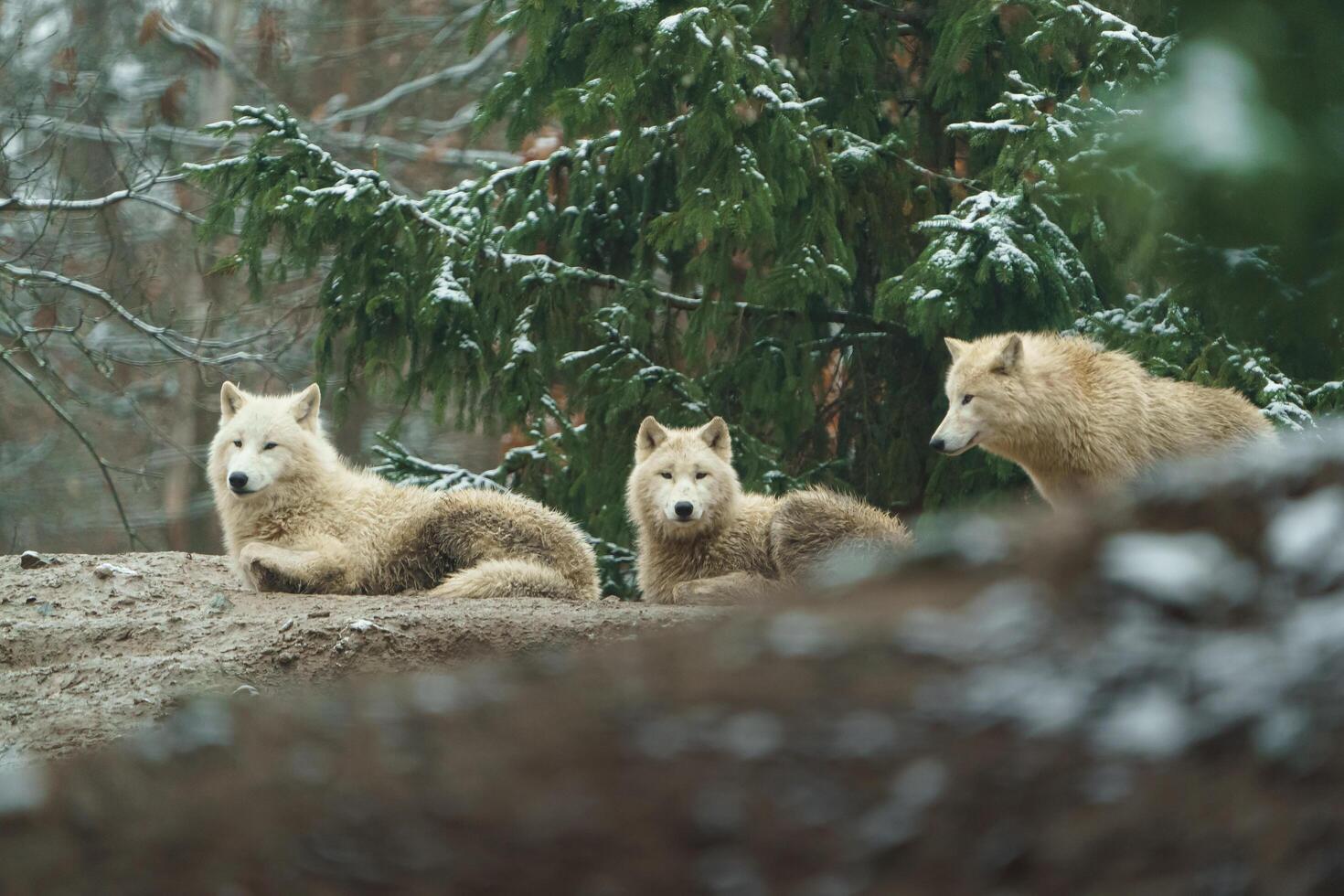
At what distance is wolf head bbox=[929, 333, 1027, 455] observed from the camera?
280 inches

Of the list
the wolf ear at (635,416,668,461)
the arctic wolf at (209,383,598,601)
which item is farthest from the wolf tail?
the wolf ear at (635,416,668,461)

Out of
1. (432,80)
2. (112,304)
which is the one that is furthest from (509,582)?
(432,80)

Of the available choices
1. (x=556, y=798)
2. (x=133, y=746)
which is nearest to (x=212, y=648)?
(x=133, y=746)

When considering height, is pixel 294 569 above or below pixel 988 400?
below

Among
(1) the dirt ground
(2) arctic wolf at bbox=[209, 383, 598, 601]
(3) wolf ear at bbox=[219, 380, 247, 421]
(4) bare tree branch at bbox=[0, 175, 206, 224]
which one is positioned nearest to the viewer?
(1) the dirt ground

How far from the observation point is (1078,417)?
7.13 m

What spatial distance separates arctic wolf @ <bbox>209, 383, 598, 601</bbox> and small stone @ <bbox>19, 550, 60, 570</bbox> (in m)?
1.04

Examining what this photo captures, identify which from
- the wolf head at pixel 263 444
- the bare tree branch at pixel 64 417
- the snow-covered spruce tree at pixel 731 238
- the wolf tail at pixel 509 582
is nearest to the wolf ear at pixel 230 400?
the wolf head at pixel 263 444

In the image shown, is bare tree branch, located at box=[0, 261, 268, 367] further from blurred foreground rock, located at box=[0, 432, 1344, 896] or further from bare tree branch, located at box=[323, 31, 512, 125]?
blurred foreground rock, located at box=[0, 432, 1344, 896]

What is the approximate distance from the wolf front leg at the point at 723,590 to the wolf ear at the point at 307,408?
263 cm

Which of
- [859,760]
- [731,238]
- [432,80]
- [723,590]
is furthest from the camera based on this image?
[432,80]

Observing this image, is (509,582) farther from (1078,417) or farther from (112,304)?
(112,304)

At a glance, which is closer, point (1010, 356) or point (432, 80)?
point (1010, 356)

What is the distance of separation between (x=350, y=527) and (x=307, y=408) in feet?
2.87
